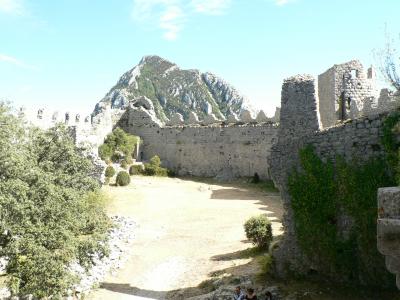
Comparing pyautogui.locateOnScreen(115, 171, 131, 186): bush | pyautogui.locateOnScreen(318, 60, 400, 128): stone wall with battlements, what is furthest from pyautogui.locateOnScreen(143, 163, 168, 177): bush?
pyautogui.locateOnScreen(318, 60, 400, 128): stone wall with battlements

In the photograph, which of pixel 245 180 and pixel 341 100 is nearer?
pixel 341 100

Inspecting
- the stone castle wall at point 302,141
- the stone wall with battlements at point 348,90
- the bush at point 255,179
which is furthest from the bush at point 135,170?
the stone castle wall at point 302,141

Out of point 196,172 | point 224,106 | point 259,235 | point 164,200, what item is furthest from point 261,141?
point 224,106

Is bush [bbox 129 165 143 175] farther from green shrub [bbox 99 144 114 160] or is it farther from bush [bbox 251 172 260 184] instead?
bush [bbox 251 172 260 184]

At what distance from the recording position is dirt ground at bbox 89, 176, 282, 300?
17.5 m

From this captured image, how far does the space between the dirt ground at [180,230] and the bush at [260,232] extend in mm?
1188

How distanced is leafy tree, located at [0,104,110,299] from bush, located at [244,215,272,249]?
21.3 feet

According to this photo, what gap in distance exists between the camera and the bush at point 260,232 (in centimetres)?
1917

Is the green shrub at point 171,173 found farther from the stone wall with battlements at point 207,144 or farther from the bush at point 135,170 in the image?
the bush at point 135,170

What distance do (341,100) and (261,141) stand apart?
16.0 metres

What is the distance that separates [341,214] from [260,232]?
7.52 meters

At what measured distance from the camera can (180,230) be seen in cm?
2494

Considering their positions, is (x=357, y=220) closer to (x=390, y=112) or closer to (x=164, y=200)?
(x=390, y=112)

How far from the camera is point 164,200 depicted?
32.3 metres
